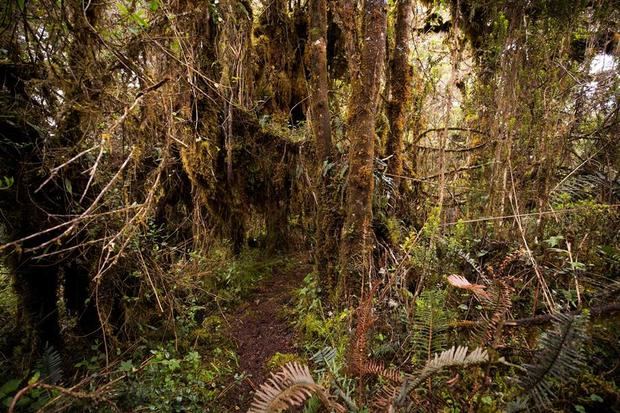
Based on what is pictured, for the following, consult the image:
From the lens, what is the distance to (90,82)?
2.68 metres

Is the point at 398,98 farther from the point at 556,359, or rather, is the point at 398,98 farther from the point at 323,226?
the point at 556,359

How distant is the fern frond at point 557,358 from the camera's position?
4.32ft

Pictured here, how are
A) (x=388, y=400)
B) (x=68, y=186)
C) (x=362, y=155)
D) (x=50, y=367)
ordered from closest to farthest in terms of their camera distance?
(x=388, y=400) → (x=50, y=367) → (x=68, y=186) → (x=362, y=155)

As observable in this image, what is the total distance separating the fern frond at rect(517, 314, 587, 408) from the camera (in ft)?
4.32

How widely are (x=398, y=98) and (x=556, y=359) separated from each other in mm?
3733

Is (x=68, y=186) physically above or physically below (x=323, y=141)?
below

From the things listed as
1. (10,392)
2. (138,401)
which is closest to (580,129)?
(138,401)

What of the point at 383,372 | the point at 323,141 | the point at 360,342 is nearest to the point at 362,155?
the point at 323,141

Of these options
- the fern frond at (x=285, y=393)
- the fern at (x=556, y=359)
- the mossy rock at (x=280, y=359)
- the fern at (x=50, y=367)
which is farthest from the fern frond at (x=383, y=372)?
the fern at (x=50, y=367)

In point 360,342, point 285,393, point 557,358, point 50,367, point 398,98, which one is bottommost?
point 50,367

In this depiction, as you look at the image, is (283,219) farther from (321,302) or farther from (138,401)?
(138,401)

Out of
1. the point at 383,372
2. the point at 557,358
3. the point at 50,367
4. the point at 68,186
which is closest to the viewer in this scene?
the point at 557,358

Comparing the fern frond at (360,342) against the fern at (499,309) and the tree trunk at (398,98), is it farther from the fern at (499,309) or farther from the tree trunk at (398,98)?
the tree trunk at (398,98)

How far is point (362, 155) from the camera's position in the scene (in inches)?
144
